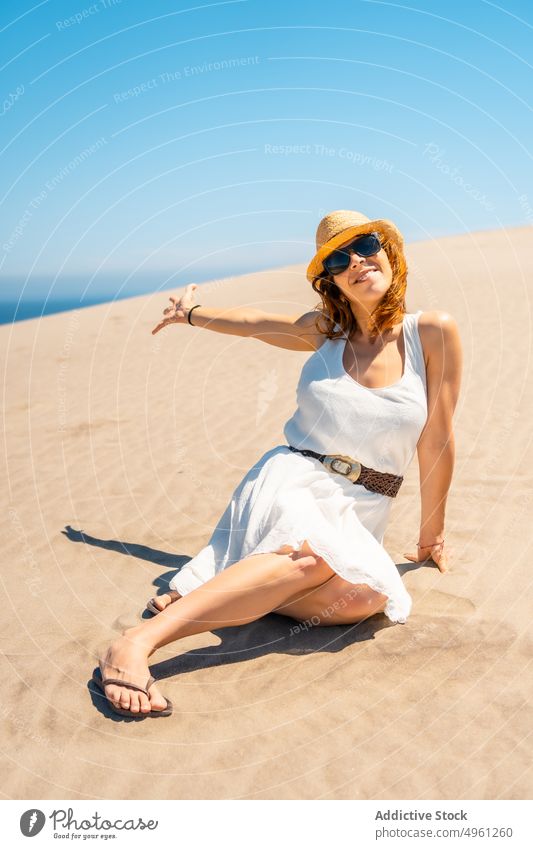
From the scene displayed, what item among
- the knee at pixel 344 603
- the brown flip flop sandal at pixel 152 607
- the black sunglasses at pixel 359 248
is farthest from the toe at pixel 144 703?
the black sunglasses at pixel 359 248

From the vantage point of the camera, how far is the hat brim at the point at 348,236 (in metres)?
3.52

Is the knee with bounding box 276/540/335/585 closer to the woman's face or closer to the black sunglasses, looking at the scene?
the woman's face

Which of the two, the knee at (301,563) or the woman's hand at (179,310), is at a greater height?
the woman's hand at (179,310)

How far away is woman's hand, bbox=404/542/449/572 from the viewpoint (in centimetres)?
406

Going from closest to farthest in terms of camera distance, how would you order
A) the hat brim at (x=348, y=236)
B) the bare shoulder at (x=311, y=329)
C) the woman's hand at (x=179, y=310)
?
the hat brim at (x=348, y=236) < the bare shoulder at (x=311, y=329) < the woman's hand at (x=179, y=310)

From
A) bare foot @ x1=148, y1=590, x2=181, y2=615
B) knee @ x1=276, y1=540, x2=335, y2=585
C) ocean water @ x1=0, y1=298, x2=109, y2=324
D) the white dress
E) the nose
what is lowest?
bare foot @ x1=148, y1=590, x2=181, y2=615

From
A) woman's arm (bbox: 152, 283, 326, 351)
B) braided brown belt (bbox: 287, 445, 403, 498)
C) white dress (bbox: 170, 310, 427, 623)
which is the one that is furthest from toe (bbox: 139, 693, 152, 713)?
woman's arm (bbox: 152, 283, 326, 351)

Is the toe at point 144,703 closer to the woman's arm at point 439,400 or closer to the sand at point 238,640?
the sand at point 238,640

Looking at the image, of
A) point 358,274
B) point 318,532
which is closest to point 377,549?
point 318,532

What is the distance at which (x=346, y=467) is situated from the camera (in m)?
3.55

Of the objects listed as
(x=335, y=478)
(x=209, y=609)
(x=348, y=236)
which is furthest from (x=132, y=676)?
(x=348, y=236)

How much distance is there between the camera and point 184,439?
7.19 m

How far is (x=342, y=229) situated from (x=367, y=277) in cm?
26

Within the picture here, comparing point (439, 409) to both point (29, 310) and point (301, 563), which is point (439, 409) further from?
point (29, 310)
